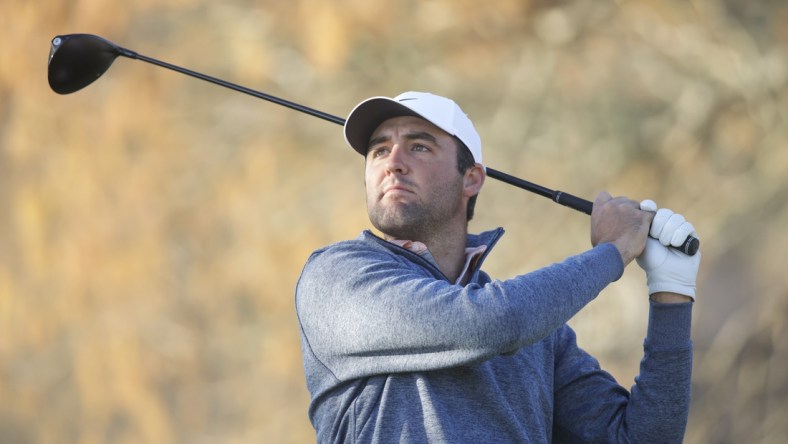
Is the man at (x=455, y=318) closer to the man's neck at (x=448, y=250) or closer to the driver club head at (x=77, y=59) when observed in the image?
the man's neck at (x=448, y=250)

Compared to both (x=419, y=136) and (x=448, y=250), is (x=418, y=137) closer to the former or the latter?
(x=419, y=136)

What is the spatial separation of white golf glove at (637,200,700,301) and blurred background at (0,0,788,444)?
75.7 inches

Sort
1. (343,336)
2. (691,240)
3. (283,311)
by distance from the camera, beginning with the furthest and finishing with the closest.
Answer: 1. (283,311)
2. (691,240)
3. (343,336)

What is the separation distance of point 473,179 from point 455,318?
0.59m

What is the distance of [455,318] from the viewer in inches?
65.4

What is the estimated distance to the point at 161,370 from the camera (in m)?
4.19

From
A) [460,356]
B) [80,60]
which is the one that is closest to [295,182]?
[80,60]

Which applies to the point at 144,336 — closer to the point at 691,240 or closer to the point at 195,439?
the point at 195,439

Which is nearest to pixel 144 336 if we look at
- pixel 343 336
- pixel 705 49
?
pixel 705 49

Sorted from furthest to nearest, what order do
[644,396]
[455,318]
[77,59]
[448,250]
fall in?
[77,59] < [448,250] < [644,396] < [455,318]

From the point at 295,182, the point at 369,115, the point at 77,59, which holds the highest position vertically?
the point at 295,182

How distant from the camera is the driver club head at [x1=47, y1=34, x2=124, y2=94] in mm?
2420

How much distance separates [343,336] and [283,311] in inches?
94.7

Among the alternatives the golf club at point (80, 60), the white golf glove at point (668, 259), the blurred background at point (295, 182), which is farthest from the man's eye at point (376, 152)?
the blurred background at point (295, 182)
